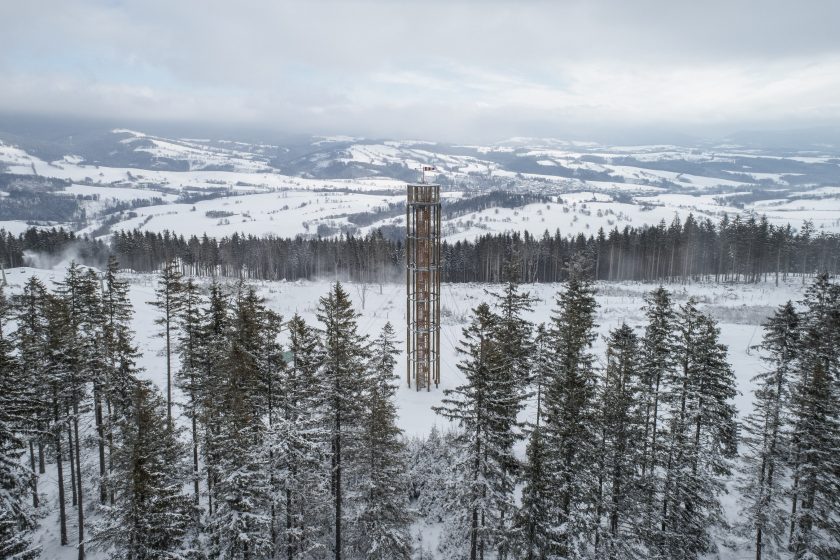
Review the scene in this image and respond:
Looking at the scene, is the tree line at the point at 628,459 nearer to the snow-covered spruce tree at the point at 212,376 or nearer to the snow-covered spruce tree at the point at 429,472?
the snow-covered spruce tree at the point at 429,472

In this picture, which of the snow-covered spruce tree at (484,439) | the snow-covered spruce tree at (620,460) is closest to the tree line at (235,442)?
the snow-covered spruce tree at (484,439)

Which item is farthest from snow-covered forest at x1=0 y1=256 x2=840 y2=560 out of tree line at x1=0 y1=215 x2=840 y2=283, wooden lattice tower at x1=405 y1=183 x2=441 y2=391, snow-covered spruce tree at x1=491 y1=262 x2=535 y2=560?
tree line at x1=0 y1=215 x2=840 y2=283

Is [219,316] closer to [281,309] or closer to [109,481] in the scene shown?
[109,481]

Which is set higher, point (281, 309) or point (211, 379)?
point (211, 379)

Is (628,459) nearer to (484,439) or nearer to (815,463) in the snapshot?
(484,439)

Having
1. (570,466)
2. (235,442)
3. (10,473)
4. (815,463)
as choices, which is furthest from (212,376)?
(815,463)

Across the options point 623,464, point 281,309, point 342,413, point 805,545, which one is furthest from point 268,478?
point 281,309

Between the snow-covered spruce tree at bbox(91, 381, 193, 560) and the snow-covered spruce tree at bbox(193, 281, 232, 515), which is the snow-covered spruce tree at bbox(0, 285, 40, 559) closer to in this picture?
the snow-covered spruce tree at bbox(91, 381, 193, 560)
